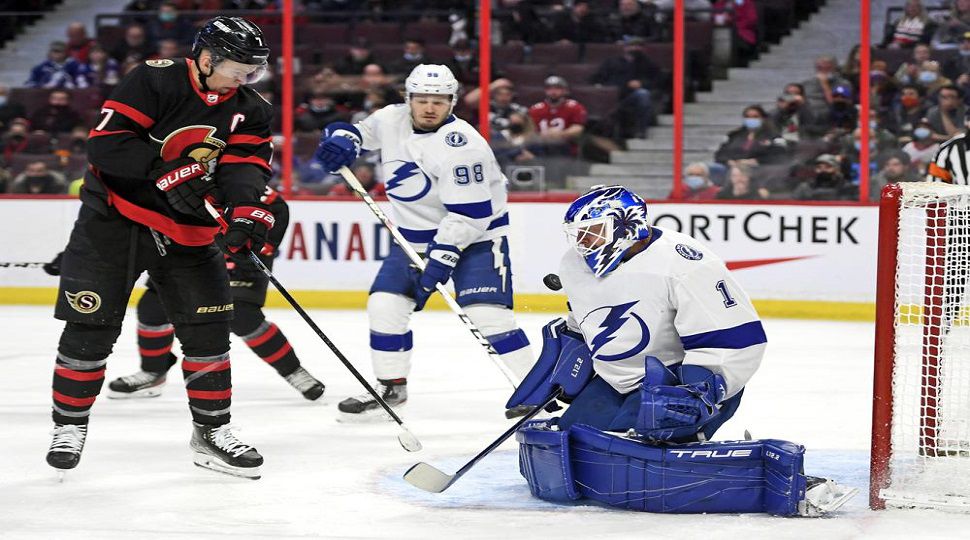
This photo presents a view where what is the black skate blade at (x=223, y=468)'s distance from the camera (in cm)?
377

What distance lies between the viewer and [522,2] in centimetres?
818

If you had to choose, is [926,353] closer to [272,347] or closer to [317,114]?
[272,347]

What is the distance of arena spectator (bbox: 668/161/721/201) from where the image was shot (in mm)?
7821

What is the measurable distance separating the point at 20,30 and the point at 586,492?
624 centimetres

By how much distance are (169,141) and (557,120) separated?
4.53 m

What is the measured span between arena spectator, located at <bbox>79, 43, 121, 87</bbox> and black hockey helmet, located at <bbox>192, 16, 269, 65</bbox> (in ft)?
16.7

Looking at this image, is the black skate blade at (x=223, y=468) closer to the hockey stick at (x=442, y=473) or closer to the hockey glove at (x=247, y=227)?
the hockey stick at (x=442, y=473)

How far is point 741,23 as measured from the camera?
26.3 feet

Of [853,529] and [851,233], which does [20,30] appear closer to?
[851,233]

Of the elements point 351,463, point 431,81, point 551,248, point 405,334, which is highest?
point 431,81

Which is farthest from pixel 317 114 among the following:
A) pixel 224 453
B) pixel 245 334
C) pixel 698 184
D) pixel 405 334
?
pixel 224 453

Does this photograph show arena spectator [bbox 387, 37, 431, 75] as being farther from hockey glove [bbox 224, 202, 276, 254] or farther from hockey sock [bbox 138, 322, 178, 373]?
hockey glove [bbox 224, 202, 276, 254]

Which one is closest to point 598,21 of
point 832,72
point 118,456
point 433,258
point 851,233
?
point 832,72

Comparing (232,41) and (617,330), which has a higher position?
(232,41)
